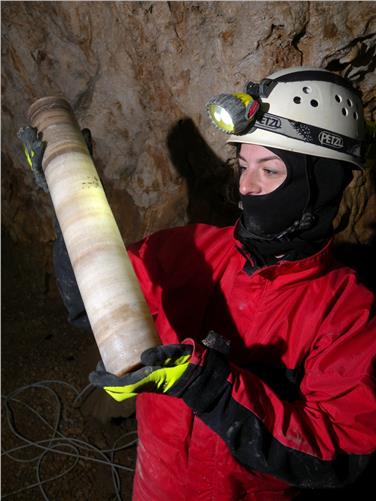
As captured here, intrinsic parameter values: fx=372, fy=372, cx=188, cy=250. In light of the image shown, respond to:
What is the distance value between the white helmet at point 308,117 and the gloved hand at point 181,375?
116 cm

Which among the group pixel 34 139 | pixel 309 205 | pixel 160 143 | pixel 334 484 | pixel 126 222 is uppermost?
pixel 160 143

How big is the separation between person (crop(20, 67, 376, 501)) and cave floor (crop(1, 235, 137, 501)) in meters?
1.86

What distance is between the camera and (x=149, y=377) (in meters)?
1.43

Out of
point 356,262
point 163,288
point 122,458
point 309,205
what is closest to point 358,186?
point 356,262

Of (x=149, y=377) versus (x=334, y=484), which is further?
(x=334, y=484)

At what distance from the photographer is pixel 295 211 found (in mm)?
1963

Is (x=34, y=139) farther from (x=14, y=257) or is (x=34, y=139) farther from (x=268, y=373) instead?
(x=14, y=257)

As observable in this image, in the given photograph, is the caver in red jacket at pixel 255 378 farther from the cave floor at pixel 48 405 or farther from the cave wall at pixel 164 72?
the cave floor at pixel 48 405

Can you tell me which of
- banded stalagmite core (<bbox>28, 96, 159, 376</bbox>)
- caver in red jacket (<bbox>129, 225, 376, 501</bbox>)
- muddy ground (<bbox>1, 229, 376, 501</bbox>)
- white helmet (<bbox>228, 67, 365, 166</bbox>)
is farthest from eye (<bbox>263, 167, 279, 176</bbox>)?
muddy ground (<bbox>1, 229, 376, 501</bbox>)

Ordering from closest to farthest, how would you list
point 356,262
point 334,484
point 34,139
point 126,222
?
point 334,484 → point 34,139 → point 356,262 → point 126,222

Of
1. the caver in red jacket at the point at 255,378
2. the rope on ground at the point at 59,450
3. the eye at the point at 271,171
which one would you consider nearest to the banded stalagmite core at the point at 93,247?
the caver in red jacket at the point at 255,378

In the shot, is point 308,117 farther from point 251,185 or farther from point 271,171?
point 251,185

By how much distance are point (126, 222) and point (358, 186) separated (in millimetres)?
2516

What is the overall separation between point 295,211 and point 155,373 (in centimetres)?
111
